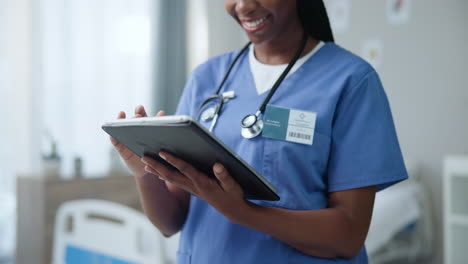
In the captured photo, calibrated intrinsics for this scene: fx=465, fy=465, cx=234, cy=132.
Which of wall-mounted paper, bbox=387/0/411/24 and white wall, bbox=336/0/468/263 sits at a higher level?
wall-mounted paper, bbox=387/0/411/24

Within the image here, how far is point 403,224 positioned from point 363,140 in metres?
1.77

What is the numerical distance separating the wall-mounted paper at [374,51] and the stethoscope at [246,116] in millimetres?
2331

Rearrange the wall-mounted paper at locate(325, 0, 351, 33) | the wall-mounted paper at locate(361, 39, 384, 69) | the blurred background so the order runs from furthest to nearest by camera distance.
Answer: the wall-mounted paper at locate(325, 0, 351, 33) < the wall-mounted paper at locate(361, 39, 384, 69) < the blurred background

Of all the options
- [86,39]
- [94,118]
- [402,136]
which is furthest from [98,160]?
[402,136]

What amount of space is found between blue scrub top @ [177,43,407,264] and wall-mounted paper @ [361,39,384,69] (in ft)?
7.86

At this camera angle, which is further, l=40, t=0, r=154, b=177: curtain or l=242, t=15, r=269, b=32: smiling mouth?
l=40, t=0, r=154, b=177: curtain

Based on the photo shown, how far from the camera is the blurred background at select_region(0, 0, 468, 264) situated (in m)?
2.40

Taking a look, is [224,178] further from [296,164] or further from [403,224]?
[403,224]

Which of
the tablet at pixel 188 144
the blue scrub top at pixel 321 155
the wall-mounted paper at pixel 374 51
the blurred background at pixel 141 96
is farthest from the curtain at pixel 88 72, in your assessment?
the tablet at pixel 188 144

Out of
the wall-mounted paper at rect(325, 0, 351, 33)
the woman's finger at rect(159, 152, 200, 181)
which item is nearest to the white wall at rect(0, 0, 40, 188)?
the woman's finger at rect(159, 152, 200, 181)

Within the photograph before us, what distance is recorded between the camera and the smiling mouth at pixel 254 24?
93 centimetres

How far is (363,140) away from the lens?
87cm

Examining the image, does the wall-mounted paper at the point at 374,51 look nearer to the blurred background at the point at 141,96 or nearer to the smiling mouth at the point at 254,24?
the blurred background at the point at 141,96

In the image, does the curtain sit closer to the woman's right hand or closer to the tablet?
the woman's right hand
